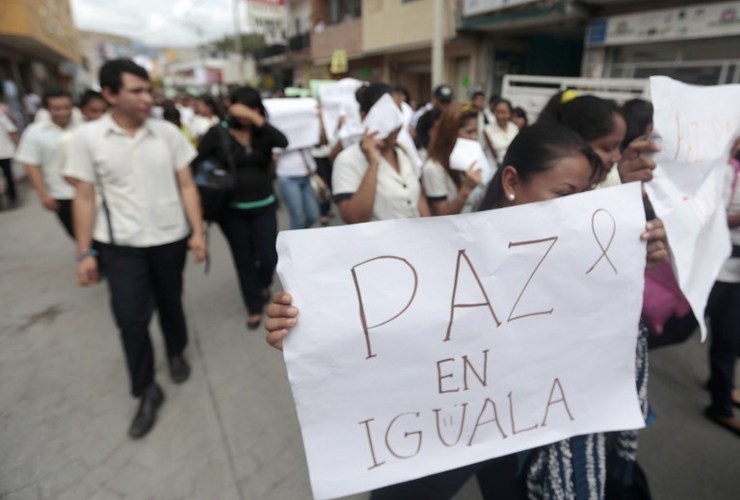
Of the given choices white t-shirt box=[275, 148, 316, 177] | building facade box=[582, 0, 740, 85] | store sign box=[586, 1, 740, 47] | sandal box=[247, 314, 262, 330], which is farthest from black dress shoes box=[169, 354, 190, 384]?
store sign box=[586, 1, 740, 47]

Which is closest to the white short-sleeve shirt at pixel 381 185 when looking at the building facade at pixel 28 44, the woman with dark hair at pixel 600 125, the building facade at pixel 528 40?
the woman with dark hair at pixel 600 125

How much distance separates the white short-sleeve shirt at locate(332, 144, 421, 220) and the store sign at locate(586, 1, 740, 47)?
7.11m

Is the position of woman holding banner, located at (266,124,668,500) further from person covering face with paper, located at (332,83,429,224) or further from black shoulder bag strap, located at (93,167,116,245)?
black shoulder bag strap, located at (93,167,116,245)

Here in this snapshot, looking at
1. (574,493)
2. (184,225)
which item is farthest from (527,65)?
(574,493)

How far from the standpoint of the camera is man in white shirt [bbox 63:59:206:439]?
2049 mm

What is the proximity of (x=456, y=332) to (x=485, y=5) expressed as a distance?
417 inches

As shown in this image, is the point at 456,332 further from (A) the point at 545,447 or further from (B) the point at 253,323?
(B) the point at 253,323

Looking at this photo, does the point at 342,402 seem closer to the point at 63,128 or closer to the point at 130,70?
the point at 130,70

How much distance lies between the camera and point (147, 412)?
225cm

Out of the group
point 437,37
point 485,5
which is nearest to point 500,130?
point 437,37

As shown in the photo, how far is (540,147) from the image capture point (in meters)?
1.22

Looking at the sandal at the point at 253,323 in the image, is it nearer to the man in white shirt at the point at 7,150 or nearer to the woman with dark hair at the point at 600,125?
the woman with dark hair at the point at 600,125

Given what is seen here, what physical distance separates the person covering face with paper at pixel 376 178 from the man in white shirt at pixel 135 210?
0.87 meters

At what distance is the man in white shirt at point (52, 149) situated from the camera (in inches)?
152
